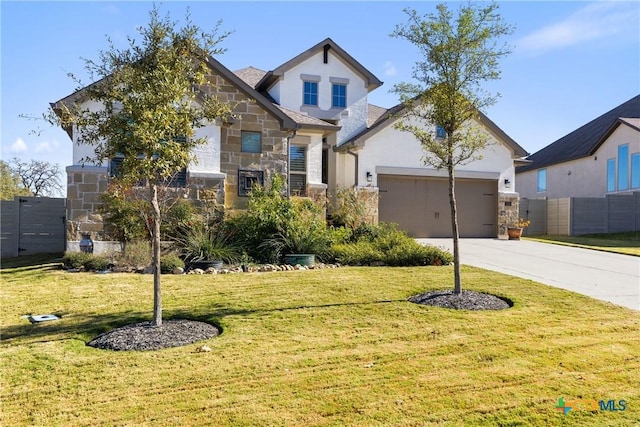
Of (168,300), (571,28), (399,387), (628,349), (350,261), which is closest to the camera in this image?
(399,387)

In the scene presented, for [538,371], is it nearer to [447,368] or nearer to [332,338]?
[447,368]

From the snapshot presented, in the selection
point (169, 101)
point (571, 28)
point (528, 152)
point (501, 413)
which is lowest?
point (501, 413)

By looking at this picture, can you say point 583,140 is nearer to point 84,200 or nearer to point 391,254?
point 391,254

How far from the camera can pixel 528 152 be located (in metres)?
20.0

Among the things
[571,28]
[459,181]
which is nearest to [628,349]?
[571,28]

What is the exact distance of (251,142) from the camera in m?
14.7

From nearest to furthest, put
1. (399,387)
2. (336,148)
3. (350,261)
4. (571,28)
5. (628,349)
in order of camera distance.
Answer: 1. (399,387)
2. (628,349)
3. (571,28)
4. (350,261)
5. (336,148)

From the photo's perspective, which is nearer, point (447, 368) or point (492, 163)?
point (447, 368)

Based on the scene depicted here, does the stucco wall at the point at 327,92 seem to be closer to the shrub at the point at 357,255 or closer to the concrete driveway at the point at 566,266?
the concrete driveway at the point at 566,266

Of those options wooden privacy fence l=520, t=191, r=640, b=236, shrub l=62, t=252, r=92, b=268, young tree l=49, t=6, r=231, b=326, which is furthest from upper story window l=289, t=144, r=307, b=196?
wooden privacy fence l=520, t=191, r=640, b=236

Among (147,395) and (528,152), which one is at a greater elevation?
(528,152)

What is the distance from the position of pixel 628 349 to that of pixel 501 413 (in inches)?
106

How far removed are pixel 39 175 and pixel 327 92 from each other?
2288cm

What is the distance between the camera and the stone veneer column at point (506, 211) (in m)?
20.1
